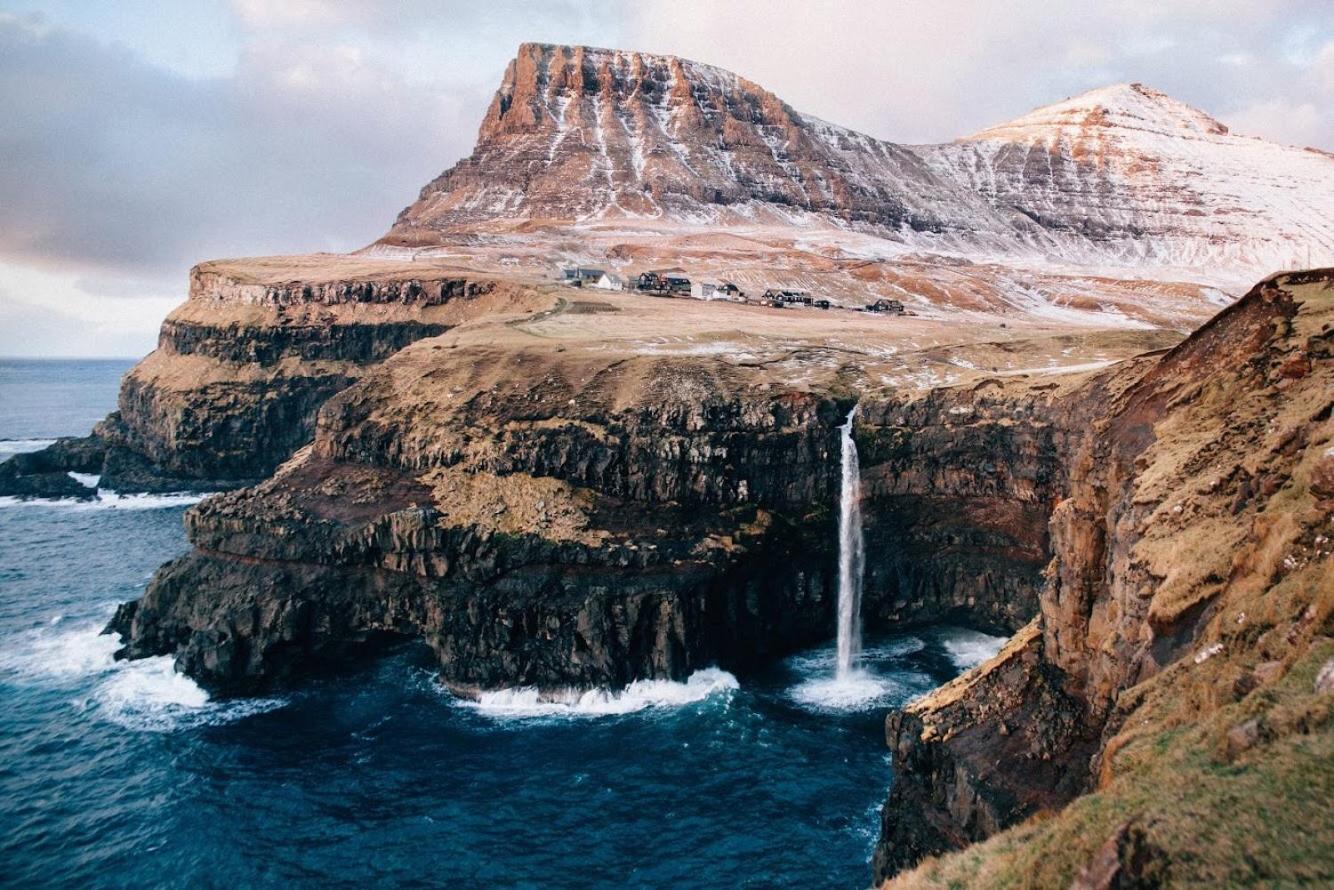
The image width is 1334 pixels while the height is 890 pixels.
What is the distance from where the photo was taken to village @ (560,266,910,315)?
13412 centimetres

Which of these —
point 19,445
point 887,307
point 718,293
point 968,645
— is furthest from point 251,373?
point 968,645

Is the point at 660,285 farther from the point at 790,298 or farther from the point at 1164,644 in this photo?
the point at 1164,644

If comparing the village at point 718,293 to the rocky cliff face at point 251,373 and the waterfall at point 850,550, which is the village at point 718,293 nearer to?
the rocky cliff face at point 251,373

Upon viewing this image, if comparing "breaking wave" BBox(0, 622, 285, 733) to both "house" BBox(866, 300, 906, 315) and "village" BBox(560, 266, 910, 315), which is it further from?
"house" BBox(866, 300, 906, 315)

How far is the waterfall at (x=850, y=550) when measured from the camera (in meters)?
63.2

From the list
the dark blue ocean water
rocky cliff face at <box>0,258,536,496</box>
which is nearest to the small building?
rocky cliff face at <box>0,258,536,496</box>

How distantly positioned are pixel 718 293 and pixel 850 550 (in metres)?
85.5

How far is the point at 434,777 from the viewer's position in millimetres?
47656

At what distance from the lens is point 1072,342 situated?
8556 cm

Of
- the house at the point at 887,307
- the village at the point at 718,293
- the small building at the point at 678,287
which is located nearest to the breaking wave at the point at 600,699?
the village at the point at 718,293

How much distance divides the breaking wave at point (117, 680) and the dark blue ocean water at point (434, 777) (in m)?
0.18

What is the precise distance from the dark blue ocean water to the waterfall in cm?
230

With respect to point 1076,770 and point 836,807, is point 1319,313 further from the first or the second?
point 836,807

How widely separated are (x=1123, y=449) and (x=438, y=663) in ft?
156
